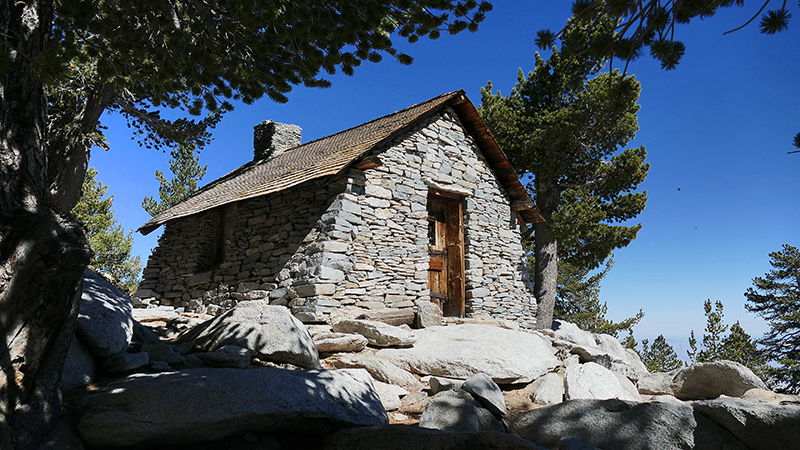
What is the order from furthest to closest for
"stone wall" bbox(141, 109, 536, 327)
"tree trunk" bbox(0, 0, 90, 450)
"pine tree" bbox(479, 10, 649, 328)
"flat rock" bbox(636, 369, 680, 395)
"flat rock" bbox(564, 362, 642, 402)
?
"pine tree" bbox(479, 10, 649, 328) < "stone wall" bbox(141, 109, 536, 327) < "flat rock" bbox(636, 369, 680, 395) < "flat rock" bbox(564, 362, 642, 402) < "tree trunk" bbox(0, 0, 90, 450)

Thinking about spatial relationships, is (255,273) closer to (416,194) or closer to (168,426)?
(416,194)

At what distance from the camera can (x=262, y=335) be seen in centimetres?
461

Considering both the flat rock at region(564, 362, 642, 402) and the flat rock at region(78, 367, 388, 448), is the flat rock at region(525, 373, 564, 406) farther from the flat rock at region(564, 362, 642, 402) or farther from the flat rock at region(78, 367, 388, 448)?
the flat rock at region(78, 367, 388, 448)

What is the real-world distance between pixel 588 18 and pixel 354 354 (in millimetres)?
4525

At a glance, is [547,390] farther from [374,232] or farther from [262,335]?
[374,232]

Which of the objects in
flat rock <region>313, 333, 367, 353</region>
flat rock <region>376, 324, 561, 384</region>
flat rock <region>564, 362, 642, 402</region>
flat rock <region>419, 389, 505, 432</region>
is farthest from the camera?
flat rock <region>313, 333, 367, 353</region>

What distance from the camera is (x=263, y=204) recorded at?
909cm

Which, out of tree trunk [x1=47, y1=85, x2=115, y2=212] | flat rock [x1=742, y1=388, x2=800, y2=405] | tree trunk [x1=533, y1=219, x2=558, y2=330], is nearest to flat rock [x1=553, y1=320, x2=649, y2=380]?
tree trunk [x1=533, y1=219, x2=558, y2=330]

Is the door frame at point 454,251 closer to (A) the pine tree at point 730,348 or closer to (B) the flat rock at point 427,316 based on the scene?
(B) the flat rock at point 427,316

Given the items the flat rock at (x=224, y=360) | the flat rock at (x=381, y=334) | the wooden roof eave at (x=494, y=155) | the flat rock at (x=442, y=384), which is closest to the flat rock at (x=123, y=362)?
the flat rock at (x=224, y=360)

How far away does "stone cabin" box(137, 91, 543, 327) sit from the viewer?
781 cm

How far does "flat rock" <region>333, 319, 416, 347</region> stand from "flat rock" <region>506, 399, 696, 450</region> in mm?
2195

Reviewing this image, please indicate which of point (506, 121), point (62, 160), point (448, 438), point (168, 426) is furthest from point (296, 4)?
point (506, 121)

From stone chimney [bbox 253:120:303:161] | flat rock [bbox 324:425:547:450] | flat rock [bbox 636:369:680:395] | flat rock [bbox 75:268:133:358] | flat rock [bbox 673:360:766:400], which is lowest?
flat rock [bbox 636:369:680:395]
